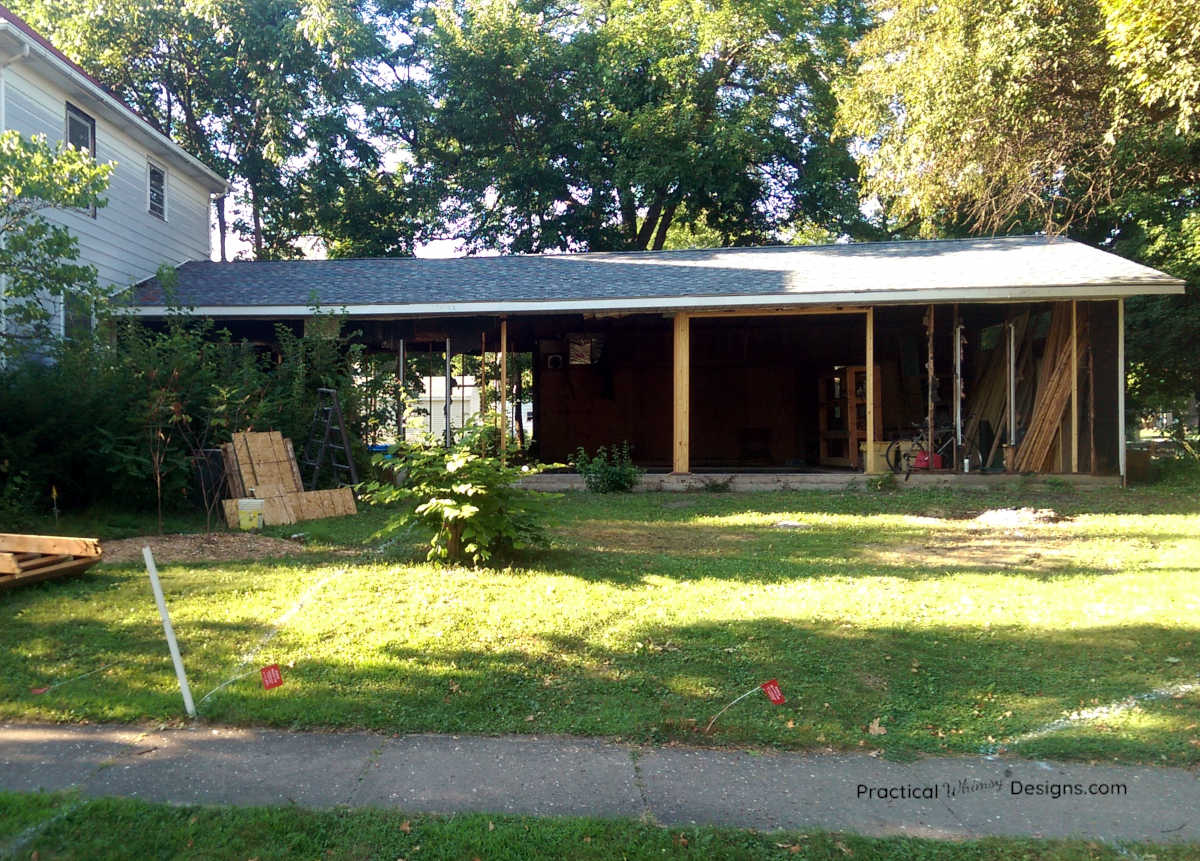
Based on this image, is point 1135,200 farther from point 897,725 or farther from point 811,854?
point 811,854

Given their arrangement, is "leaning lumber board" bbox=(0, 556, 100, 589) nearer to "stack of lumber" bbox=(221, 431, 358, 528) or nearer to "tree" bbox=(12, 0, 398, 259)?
"stack of lumber" bbox=(221, 431, 358, 528)

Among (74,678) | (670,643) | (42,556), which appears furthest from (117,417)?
(670,643)

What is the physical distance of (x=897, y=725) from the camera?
14.9ft

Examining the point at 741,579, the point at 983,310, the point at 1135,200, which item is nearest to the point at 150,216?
the point at 741,579

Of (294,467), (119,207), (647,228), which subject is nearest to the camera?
(294,467)

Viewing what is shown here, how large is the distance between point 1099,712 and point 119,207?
17551mm

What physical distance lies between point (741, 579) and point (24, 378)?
9.42m

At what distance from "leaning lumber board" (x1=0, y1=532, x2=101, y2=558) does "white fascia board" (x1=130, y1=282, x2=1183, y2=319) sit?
26.2 feet

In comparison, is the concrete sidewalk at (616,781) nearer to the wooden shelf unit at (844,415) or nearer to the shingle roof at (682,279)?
the shingle roof at (682,279)

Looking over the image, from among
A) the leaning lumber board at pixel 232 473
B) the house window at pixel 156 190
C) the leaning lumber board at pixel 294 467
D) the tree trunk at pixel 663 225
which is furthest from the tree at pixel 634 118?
the leaning lumber board at pixel 232 473

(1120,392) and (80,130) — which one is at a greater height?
(80,130)

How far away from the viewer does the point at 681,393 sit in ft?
47.1

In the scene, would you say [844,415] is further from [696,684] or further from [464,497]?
[696,684]

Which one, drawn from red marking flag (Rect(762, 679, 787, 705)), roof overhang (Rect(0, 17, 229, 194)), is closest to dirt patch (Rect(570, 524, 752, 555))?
red marking flag (Rect(762, 679, 787, 705))
